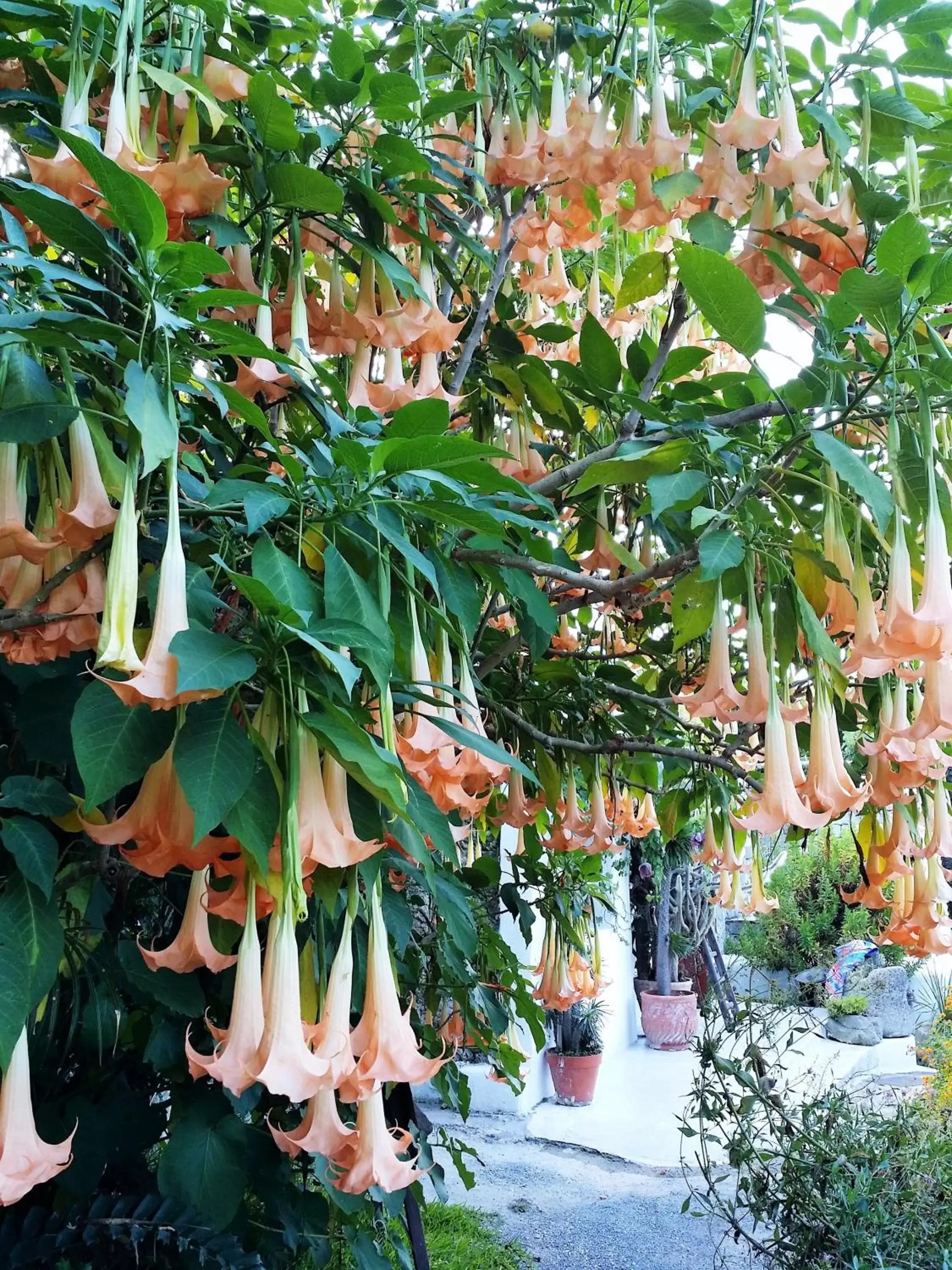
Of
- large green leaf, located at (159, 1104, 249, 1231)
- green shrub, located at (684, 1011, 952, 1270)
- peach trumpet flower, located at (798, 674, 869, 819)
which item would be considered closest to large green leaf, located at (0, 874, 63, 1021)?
large green leaf, located at (159, 1104, 249, 1231)

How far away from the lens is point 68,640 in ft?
2.64

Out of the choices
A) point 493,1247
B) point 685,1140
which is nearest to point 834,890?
point 685,1140

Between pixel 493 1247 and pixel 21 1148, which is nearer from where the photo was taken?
pixel 21 1148

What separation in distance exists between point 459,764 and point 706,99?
89 cm

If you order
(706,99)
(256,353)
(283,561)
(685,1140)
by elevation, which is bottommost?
(685,1140)

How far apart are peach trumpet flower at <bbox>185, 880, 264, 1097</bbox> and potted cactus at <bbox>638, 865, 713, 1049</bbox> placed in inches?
217

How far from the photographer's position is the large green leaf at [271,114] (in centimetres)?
97

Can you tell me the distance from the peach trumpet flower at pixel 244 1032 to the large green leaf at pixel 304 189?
679mm

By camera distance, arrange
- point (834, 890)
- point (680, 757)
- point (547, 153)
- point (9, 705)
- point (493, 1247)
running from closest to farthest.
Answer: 1. point (9, 705)
2. point (547, 153)
3. point (680, 757)
4. point (493, 1247)
5. point (834, 890)

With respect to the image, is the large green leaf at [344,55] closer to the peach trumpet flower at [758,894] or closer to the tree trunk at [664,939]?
the peach trumpet flower at [758,894]

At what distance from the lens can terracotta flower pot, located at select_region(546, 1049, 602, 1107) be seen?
470cm

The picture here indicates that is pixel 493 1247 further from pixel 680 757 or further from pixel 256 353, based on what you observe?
pixel 256 353

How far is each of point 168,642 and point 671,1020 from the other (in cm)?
602

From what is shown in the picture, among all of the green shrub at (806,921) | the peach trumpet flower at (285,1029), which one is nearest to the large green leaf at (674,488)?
the peach trumpet flower at (285,1029)
